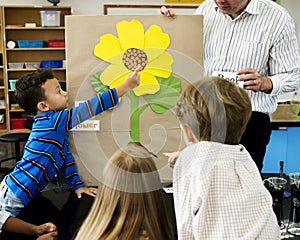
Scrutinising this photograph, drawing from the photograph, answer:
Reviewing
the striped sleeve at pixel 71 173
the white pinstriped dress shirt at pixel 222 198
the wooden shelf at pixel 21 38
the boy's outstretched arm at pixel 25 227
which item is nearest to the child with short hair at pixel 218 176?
the white pinstriped dress shirt at pixel 222 198

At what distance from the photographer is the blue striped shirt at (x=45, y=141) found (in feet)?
4.87

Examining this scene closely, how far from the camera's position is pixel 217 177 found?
2.97 ft

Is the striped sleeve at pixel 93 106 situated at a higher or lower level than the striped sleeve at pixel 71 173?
higher

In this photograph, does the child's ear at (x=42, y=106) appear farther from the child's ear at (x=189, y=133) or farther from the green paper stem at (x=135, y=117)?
the child's ear at (x=189, y=133)

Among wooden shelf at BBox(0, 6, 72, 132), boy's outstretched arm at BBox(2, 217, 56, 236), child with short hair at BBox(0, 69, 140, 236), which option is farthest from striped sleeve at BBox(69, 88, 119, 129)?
wooden shelf at BBox(0, 6, 72, 132)

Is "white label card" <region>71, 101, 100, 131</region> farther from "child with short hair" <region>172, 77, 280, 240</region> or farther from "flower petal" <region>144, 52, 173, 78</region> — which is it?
"child with short hair" <region>172, 77, 280, 240</region>

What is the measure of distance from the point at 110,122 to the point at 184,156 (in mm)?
665

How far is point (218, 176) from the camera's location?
0.91 metres

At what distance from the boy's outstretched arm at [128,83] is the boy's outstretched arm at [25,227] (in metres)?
0.54

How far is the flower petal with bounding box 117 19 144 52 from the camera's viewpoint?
154cm

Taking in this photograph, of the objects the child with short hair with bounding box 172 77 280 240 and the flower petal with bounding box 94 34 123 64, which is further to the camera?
the flower petal with bounding box 94 34 123 64

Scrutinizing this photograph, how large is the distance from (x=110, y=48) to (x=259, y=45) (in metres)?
0.61

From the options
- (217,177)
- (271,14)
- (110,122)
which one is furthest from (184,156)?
(271,14)

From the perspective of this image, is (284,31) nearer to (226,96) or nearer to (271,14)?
(271,14)
